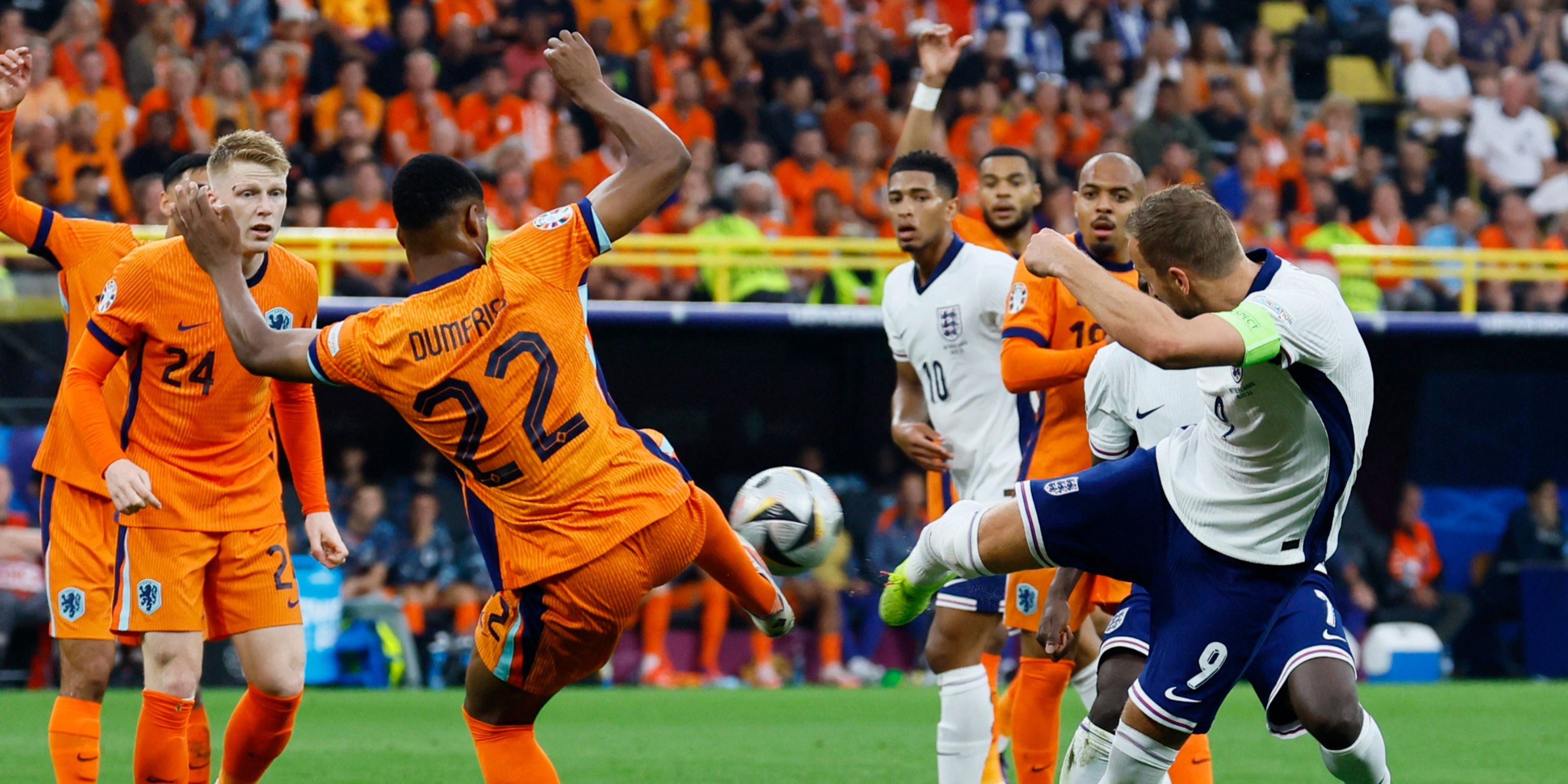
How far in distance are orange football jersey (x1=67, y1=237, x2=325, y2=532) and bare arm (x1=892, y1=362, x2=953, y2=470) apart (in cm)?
253

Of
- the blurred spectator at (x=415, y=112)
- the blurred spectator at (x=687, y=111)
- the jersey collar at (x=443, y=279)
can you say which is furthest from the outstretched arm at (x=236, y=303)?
the blurred spectator at (x=687, y=111)

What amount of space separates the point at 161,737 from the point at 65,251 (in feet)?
6.38

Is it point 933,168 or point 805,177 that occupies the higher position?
point 933,168

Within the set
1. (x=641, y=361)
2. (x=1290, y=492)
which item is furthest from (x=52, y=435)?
(x=641, y=361)

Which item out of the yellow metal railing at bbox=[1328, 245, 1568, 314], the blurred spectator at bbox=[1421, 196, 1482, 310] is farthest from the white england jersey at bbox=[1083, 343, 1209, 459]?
the blurred spectator at bbox=[1421, 196, 1482, 310]

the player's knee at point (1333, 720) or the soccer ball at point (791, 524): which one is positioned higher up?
the soccer ball at point (791, 524)

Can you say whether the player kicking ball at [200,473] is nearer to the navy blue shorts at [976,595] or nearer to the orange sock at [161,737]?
the orange sock at [161,737]

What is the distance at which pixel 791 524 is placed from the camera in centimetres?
569

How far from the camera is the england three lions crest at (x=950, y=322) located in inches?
290

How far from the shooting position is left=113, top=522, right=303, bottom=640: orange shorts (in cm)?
584

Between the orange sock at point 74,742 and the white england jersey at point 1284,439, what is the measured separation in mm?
3554

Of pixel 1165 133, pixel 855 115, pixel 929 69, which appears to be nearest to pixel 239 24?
pixel 855 115

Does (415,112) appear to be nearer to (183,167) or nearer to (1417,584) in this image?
(183,167)

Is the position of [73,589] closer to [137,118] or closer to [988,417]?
[988,417]
